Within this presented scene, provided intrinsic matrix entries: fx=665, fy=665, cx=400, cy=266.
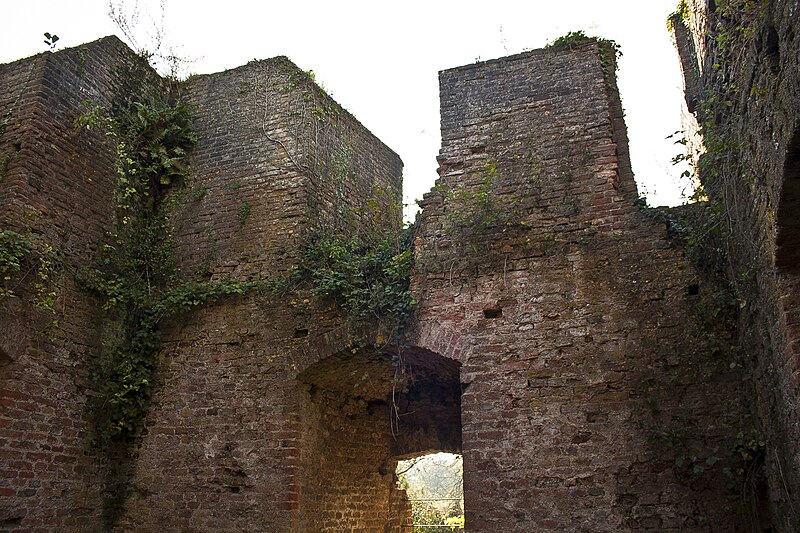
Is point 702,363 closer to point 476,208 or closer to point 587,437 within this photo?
point 587,437

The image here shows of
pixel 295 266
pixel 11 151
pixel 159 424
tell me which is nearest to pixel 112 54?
pixel 11 151

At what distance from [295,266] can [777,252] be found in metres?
4.95

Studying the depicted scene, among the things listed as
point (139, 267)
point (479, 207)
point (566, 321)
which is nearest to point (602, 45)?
point (479, 207)

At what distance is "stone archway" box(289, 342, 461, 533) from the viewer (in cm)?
709

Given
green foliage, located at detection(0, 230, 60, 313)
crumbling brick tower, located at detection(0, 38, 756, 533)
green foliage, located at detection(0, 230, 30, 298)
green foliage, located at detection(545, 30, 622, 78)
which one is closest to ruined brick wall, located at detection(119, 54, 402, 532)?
crumbling brick tower, located at detection(0, 38, 756, 533)

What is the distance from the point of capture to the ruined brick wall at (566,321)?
548cm

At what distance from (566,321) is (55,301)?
17.4 ft

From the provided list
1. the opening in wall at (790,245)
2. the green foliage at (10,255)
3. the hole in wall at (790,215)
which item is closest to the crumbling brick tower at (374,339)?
the green foliage at (10,255)

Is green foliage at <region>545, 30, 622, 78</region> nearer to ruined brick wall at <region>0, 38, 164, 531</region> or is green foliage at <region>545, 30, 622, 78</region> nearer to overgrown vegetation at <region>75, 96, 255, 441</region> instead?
overgrown vegetation at <region>75, 96, 255, 441</region>

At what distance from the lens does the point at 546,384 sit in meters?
6.00

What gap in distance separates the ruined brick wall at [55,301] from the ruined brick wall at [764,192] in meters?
6.51

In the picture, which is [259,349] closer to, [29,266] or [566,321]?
[29,266]

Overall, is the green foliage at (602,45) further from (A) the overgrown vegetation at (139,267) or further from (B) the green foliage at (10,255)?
(B) the green foliage at (10,255)

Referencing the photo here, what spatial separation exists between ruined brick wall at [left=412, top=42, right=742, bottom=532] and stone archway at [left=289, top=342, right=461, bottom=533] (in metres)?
0.97
